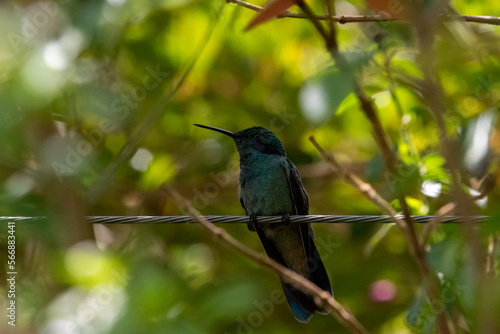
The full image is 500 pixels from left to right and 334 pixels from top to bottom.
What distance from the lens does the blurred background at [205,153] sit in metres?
2.00

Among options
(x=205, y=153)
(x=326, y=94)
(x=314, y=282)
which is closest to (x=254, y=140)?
(x=205, y=153)

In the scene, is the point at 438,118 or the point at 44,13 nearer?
the point at 438,118

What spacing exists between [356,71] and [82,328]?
110 centimetres

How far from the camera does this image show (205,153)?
5.46m

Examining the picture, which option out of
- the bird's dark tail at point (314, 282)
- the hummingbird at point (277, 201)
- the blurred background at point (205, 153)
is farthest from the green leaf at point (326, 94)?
the hummingbird at point (277, 201)

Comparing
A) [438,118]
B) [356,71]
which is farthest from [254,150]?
[438,118]

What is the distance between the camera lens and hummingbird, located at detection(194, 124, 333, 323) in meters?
4.77

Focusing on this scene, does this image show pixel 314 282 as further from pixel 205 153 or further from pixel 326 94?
pixel 326 94

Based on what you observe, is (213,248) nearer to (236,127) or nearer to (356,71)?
(236,127)

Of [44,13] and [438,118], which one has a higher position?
[438,118]

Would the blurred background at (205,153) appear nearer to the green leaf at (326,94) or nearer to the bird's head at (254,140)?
the green leaf at (326,94)

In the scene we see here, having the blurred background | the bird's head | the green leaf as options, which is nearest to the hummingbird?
the bird's head

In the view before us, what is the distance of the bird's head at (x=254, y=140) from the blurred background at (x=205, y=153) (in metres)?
0.17

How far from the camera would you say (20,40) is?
106 inches
